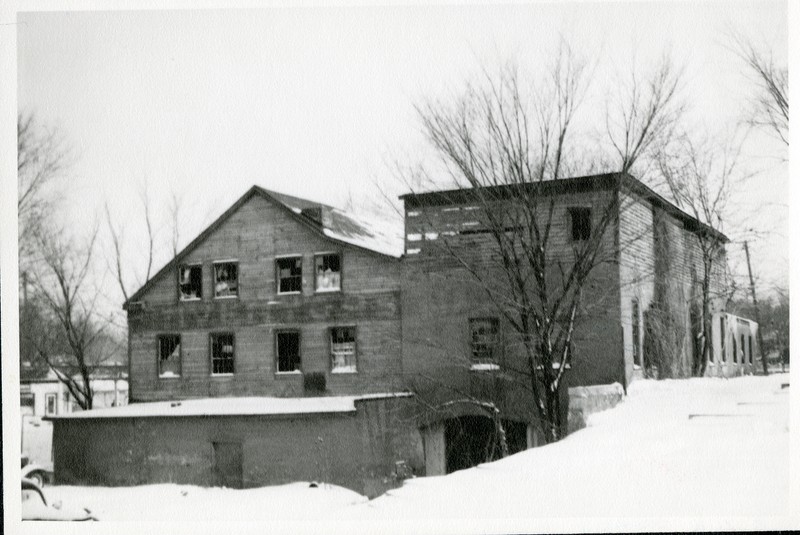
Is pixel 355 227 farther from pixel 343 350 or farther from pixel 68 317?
pixel 68 317

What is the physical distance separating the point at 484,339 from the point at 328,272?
3253 millimetres

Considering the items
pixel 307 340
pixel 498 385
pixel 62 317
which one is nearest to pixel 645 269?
pixel 498 385

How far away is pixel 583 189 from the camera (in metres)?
10.2

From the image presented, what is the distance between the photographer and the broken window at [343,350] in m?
12.8

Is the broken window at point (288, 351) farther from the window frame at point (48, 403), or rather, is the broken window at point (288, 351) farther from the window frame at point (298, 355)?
the window frame at point (48, 403)

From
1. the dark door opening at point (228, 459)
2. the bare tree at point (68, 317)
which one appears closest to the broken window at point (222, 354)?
the dark door opening at point (228, 459)

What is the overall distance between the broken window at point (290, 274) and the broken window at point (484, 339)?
11.0 feet

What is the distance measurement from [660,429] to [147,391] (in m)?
8.05

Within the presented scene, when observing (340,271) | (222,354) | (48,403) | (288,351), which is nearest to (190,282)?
(222,354)

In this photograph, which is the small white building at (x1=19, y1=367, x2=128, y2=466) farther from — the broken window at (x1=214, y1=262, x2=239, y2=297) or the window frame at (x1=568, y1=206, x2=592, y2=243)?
the window frame at (x1=568, y1=206, x2=592, y2=243)

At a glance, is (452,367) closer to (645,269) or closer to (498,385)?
(498,385)

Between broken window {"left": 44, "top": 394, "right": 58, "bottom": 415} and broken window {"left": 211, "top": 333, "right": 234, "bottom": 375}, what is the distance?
4082 millimetres

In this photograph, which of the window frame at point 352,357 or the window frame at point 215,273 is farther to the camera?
the window frame at point 215,273

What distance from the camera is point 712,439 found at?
7.84m
